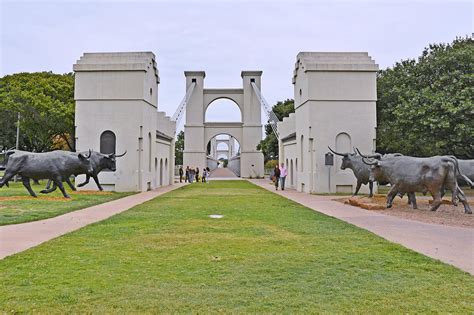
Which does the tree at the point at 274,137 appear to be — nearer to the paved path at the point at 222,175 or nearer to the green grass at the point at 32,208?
the paved path at the point at 222,175

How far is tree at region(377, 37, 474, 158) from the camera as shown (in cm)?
1989

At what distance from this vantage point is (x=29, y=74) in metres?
36.5

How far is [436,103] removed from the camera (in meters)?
20.3

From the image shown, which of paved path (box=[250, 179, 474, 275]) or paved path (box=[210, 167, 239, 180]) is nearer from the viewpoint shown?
paved path (box=[250, 179, 474, 275])

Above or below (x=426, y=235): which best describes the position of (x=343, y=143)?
above

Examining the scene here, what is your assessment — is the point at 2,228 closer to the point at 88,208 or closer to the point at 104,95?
the point at 88,208

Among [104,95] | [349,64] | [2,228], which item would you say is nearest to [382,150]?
[349,64]

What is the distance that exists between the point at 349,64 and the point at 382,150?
732 cm

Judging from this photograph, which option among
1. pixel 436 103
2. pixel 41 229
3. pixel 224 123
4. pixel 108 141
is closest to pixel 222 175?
pixel 224 123

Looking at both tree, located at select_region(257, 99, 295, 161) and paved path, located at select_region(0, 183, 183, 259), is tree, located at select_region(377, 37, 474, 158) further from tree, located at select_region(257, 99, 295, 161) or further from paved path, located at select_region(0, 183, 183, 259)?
tree, located at select_region(257, 99, 295, 161)

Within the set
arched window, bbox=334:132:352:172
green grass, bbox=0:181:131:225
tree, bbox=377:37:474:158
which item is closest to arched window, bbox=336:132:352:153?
arched window, bbox=334:132:352:172

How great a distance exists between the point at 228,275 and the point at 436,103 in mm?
17793

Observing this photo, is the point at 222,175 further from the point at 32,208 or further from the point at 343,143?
the point at 32,208

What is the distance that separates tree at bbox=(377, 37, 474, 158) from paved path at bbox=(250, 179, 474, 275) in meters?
9.13
